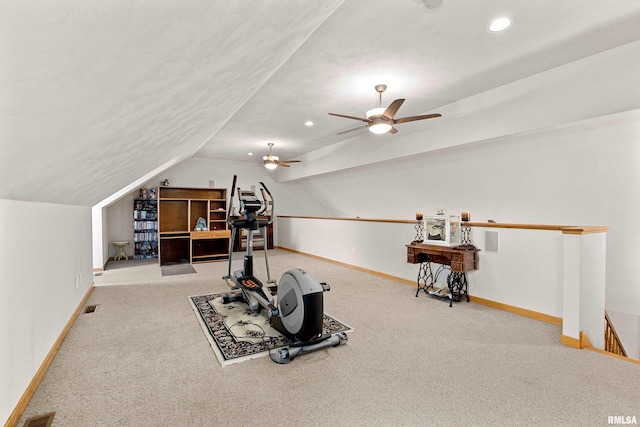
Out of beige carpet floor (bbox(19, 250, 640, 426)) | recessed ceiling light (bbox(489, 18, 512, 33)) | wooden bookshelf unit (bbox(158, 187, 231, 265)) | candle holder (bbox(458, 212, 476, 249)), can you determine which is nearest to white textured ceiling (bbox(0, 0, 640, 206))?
recessed ceiling light (bbox(489, 18, 512, 33))

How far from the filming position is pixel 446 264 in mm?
4215

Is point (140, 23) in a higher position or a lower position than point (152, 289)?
higher

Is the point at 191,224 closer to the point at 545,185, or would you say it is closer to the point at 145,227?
the point at 145,227

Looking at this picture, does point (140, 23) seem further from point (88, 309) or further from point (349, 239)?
point (349, 239)

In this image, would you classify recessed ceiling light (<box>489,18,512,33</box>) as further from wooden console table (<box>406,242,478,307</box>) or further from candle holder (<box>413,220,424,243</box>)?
candle holder (<box>413,220,424,243</box>)

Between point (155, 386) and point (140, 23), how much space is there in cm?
228

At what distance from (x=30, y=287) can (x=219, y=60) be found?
6.97 ft

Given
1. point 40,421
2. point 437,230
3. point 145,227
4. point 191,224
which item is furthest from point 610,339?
point 145,227

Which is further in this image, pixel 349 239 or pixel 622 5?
pixel 349 239

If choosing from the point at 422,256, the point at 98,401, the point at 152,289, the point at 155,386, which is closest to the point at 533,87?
the point at 422,256

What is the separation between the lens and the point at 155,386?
2.21 metres

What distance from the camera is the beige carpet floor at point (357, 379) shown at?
1.91m

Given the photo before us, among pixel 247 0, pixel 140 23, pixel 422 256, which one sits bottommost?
pixel 422 256

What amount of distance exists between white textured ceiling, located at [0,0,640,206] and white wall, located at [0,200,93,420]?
237 mm
